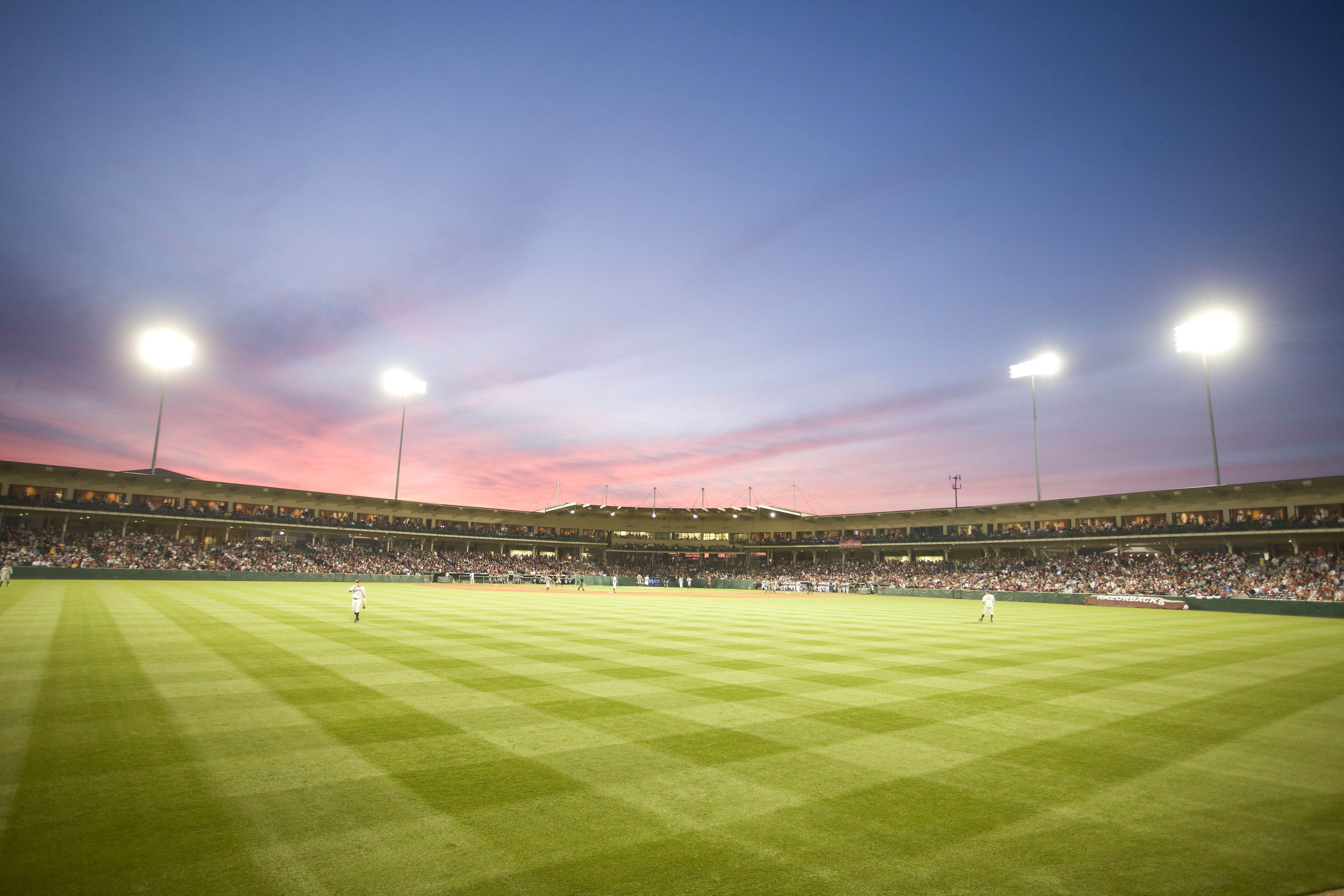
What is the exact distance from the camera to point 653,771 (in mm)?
7488

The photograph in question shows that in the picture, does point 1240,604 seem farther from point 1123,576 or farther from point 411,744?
point 411,744

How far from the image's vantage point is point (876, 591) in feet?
222

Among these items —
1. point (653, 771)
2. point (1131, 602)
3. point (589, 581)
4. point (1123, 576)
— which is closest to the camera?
point (653, 771)

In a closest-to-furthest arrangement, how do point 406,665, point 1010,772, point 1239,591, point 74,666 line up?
point 1010,772 → point 74,666 → point 406,665 → point 1239,591

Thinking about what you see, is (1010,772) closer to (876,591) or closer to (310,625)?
(310,625)

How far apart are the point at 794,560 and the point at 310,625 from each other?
8596cm

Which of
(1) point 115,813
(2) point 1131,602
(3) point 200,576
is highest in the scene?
(1) point 115,813

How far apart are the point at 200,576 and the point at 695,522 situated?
67863 millimetres

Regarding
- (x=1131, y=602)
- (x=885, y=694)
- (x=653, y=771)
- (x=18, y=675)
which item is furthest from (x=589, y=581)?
(x=653, y=771)

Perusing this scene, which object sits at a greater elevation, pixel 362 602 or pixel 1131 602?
pixel 362 602

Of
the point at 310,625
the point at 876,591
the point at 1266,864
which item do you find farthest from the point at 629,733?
the point at 876,591

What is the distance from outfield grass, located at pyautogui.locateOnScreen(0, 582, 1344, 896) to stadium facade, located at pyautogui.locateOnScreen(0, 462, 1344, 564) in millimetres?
52536

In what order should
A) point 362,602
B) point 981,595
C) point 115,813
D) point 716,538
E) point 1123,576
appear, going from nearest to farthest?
point 115,813 → point 362,602 → point 1123,576 → point 981,595 → point 716,538

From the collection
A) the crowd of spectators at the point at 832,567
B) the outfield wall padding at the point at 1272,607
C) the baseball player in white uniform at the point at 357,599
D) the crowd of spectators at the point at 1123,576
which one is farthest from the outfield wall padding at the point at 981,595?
the baseball player in white uniform at the point at 357,599
